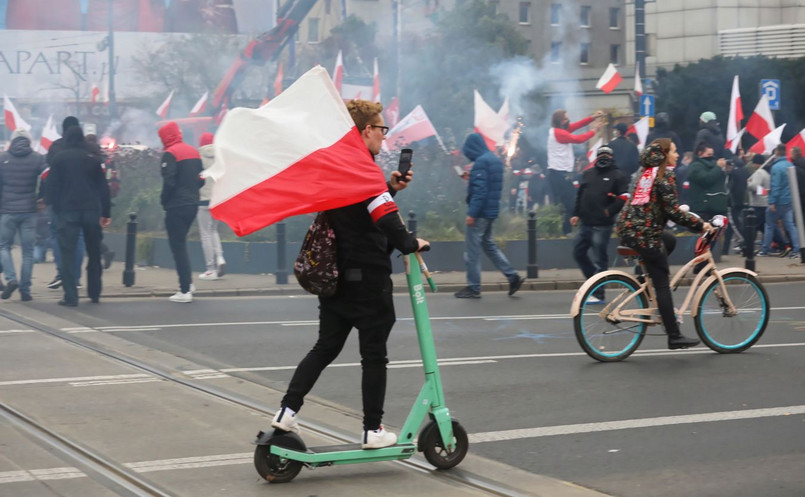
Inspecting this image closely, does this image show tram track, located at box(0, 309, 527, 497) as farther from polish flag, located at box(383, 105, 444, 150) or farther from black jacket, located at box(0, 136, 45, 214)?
polish flag, located at box(383, 105, 444, 150)

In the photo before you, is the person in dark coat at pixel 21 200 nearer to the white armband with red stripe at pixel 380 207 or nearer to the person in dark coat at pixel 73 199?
the person in dark coat at pixel 73 199

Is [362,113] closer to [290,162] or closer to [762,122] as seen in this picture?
[290,162]

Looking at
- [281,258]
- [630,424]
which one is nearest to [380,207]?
[630,424]

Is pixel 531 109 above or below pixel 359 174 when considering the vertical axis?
above

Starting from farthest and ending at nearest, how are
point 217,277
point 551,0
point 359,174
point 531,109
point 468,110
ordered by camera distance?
point 551,0, point 531,109, point 468,110, point 217,277, point 359,174

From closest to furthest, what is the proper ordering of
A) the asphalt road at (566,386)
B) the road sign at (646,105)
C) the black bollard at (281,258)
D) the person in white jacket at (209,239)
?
the asphalt road at (566,386) → the black bollard at (281,258) → the person in white jacket at (209,239) → the road sign at (646,105)

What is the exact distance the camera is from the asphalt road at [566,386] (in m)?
6.14

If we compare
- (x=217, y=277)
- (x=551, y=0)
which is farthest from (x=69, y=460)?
(x=551, y=0)

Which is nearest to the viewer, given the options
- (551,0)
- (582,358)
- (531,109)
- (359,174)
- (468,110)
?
(359,174)

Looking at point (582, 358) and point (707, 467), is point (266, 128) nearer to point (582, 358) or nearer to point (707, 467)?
point (707, 467)

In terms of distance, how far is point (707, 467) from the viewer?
20.0 ft

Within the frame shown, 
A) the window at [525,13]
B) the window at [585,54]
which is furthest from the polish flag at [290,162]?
the window at [585,54]

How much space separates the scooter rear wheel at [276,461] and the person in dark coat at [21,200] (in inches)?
363

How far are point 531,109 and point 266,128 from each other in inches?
1725
